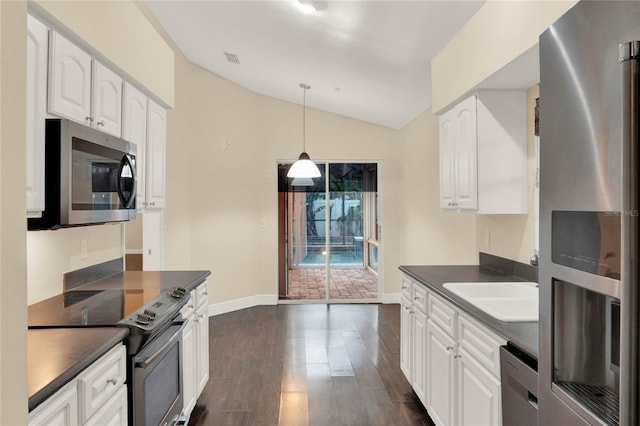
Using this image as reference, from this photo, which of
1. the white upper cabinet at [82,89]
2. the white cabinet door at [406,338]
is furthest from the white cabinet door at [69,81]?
the white cabinet door at [406,338]

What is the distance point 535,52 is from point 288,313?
4341 mm

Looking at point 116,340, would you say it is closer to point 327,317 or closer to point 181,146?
point 181,146

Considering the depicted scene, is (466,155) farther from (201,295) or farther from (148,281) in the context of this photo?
(148,281)

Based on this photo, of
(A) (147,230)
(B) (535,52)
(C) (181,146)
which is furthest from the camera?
(C) (181,146)

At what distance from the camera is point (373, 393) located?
9.99 ft

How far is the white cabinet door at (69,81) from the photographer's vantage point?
5.41ft

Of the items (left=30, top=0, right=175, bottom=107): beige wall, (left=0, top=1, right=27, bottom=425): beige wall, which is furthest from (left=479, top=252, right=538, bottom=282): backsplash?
(left=30, top=0, right=175, bottom=107): beige wall

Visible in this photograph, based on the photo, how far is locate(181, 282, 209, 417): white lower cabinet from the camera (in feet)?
8.00

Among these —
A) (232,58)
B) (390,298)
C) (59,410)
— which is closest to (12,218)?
(59,410)

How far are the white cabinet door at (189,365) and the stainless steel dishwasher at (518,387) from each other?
179cm

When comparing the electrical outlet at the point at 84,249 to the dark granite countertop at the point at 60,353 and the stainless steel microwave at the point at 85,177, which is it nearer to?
the stainless steel microwave at the point at 85,177

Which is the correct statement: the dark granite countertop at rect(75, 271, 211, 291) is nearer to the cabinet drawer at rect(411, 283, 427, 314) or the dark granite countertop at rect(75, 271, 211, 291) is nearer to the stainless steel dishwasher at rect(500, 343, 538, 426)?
the cabinet drawer at rect(411, 283, 427, 314)

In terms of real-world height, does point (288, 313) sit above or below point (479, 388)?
below

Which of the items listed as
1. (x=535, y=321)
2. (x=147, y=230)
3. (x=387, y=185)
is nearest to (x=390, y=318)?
(x=387, y=185)
